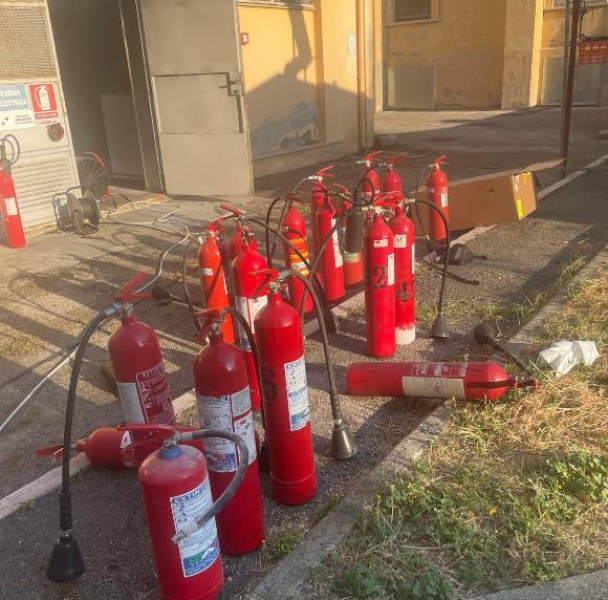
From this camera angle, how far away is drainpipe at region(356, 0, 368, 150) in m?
12.0

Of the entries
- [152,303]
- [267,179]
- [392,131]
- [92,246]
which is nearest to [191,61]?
[267,179]

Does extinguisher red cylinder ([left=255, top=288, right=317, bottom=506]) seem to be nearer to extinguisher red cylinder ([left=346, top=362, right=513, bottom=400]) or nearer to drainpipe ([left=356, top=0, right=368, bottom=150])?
extinguisher red cylinder ([left=346, top=362, right=513, bottom=400])

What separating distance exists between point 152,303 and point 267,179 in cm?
568

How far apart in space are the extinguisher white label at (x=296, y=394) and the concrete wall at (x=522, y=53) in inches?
830

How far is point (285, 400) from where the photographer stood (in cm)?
257

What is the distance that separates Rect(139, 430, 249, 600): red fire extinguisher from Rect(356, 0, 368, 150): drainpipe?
11.5 m

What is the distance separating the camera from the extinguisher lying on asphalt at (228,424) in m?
→ 2.29

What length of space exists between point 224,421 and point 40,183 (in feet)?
21.4

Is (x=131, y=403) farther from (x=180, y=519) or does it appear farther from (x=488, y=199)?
(x=488, y=199)

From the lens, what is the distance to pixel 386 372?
11.4ft

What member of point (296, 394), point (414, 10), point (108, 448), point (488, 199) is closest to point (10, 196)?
point (108, 448)

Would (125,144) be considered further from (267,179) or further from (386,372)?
(386,372)

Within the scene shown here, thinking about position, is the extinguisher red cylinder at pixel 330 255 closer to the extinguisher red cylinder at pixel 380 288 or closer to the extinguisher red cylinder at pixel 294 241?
the extinguisher red cylinder at pixel 294 241

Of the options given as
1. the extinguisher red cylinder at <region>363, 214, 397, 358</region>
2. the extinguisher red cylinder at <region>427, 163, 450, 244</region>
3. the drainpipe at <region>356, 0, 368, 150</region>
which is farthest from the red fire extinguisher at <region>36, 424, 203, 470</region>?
the drainpipe at <region>356, 0, 368, 150</region>
